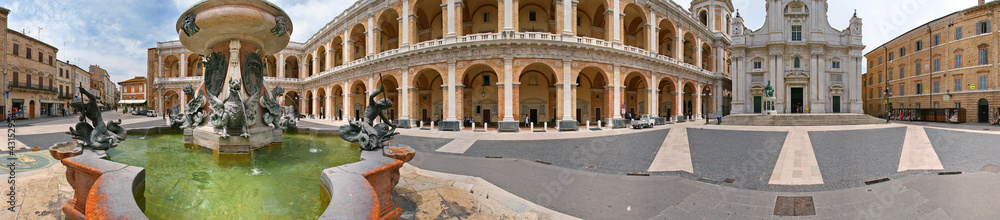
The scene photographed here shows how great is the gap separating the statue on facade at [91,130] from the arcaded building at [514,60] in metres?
14.6

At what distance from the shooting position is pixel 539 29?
2328 centimetres

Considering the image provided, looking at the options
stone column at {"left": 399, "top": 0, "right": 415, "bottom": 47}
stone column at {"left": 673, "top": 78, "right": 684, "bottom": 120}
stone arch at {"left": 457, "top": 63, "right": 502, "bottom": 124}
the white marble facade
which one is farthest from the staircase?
stone column at {"left": 399, "top": 0, "right": 415, "bottom": 47}

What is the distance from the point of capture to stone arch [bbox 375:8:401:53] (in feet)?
78.8

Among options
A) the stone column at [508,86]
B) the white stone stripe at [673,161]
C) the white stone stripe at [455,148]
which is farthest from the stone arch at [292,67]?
the white stone stripe at [673,161]

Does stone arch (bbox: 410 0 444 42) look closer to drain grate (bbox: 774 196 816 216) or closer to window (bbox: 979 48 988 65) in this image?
drain grate (bbox: 774 196 816 216)

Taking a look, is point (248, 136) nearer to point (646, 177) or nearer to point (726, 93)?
point (646, 177)

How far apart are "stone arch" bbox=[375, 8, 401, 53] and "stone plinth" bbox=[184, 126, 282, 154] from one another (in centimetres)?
1985

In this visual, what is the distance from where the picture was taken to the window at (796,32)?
91.5 ft

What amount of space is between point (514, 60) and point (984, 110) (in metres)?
37.7

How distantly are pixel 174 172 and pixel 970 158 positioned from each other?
1357cm

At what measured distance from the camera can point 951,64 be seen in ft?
86.9

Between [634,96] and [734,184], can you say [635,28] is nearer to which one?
[634,96]

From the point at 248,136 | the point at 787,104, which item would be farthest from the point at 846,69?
the point at 248,136

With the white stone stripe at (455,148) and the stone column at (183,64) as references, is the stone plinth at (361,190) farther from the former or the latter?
the stone column at (183,64)
